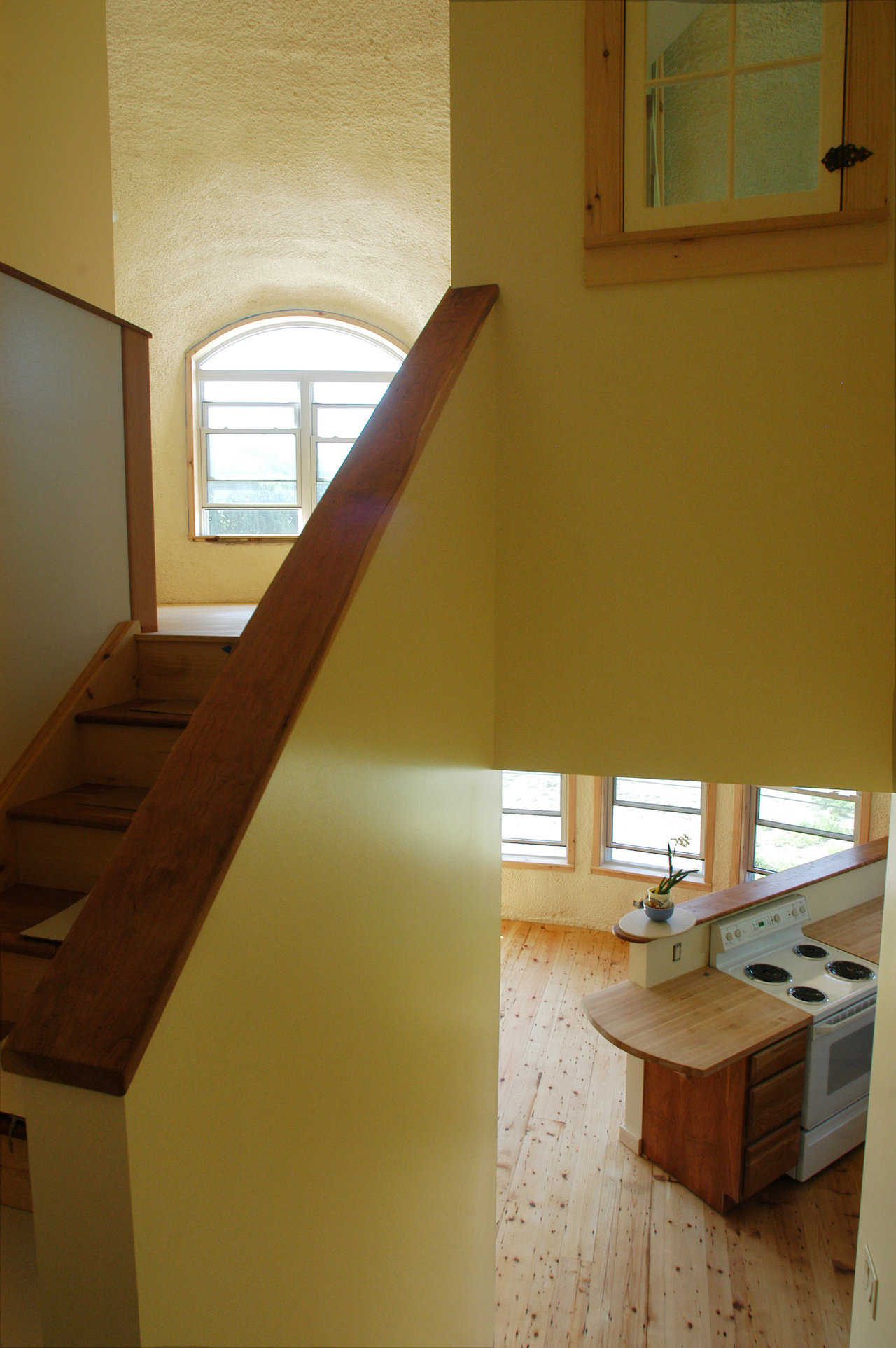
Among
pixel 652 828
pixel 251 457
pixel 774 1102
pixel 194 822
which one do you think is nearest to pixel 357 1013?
pixel 194 822

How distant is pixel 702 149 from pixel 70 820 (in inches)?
78.9

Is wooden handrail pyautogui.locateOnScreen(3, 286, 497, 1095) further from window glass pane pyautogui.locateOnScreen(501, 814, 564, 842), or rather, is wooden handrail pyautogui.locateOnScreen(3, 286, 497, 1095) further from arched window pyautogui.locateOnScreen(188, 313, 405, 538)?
window glass pane pyautogui.locateOnScreen(501, 814, 564, 842)

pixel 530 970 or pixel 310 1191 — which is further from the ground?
pixel 310 1191

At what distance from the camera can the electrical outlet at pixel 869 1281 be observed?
217 centimetres

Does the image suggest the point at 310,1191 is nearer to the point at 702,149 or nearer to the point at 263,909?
the point at 263,909

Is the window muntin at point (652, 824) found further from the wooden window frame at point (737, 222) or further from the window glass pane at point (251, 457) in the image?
the wooden window frame at point (737, 222)

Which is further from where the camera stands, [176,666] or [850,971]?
[850,971]

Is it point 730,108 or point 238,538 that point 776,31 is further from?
point 238,538

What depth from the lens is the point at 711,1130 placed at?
3.78 m

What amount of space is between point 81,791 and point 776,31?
2305 millimetres

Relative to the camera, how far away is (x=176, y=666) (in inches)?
89.9

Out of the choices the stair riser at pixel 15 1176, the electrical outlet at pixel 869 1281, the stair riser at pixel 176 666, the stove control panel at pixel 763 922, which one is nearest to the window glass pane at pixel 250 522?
the stair riser at pixel 176 666

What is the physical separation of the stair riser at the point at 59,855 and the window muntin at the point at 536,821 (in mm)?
4950

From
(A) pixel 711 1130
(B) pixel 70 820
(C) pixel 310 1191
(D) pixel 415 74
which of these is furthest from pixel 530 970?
(D) pixel 415 74
